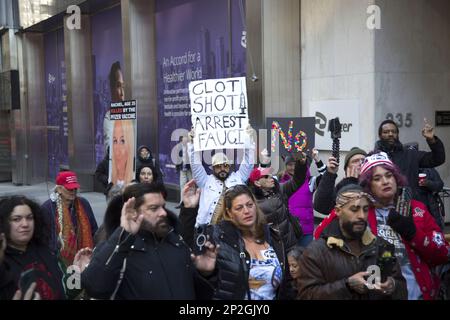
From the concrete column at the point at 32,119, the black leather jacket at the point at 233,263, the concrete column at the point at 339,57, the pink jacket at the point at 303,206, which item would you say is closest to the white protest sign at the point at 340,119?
the concrete column at the point at 339,57

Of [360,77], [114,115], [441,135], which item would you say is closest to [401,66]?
[360,77]

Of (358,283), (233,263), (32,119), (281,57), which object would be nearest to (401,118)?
(281,57)

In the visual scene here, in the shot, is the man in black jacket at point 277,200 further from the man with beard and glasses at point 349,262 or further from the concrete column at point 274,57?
the concrete column at point 274,57

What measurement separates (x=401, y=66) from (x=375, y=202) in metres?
6.33

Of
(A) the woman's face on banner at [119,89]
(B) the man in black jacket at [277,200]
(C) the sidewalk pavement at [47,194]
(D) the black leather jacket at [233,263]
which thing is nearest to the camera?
(D) the black leather jacket at [233,263]

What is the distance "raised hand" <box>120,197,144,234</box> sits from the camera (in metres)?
3.36

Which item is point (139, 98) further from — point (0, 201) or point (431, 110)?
point (0, 201)

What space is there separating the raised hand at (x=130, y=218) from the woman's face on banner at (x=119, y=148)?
16.2ft

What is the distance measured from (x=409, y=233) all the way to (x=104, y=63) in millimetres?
15422

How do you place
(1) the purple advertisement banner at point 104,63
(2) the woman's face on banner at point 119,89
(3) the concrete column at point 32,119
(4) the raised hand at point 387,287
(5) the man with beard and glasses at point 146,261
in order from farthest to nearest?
(3) the concrete column at point 32,119 < (1) the purple advertisement banner at point 104,63 < (2) the woman's face on banner at point 119,89 < (4) the raised hand at point 387,287 < (5) the man with beard and glasses at point 146,261

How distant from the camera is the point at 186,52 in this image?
1434cm

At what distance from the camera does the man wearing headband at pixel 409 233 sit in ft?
13.1

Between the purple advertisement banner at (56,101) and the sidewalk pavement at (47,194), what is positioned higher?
the purple advertisement banner at (56,101)

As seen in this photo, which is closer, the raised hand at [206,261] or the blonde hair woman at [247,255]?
the raised hand at [206,261]
